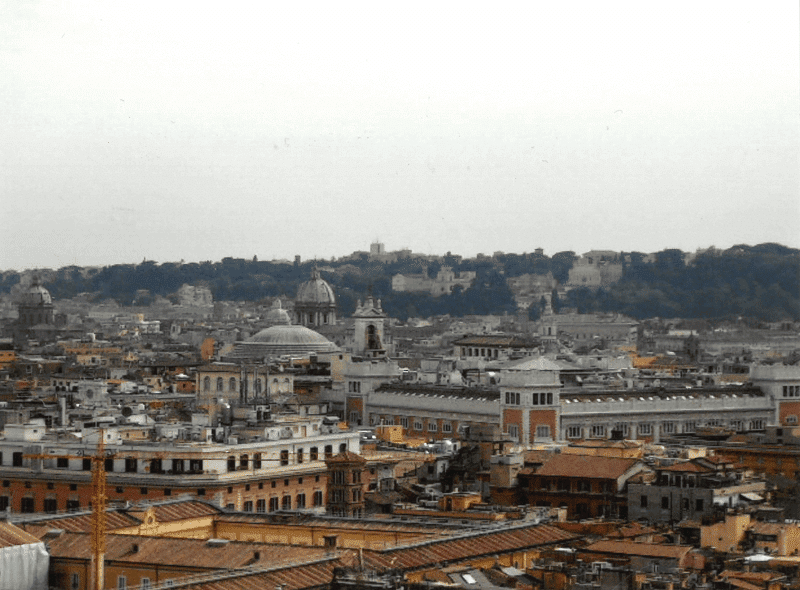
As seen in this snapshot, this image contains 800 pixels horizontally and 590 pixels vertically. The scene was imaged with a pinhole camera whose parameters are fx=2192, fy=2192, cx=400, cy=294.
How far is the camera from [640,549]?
27.6 metres

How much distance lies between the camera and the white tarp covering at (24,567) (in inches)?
983

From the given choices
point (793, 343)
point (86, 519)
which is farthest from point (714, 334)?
point (86, 519)

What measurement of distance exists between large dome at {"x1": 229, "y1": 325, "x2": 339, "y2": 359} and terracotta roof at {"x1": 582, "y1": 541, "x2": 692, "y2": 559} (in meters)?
40.3

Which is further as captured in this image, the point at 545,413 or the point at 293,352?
the point at 293,352

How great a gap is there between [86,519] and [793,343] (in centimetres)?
10007

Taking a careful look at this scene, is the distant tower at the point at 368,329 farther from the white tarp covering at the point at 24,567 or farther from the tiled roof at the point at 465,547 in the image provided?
the white tarp covering at the point at 24,567

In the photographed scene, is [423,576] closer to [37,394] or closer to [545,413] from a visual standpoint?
[545,413]

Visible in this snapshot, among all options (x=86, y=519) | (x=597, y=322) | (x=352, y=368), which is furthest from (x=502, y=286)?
(x=86, y=519)

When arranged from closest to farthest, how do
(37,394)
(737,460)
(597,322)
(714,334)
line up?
(737,460) → (37,394) → (714,334) → (597,322)

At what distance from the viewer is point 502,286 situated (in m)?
184

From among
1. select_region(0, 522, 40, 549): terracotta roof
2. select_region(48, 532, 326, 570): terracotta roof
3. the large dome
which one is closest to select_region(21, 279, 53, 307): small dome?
the large dome

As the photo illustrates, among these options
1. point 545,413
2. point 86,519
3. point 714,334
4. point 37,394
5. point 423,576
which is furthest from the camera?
point 714,334

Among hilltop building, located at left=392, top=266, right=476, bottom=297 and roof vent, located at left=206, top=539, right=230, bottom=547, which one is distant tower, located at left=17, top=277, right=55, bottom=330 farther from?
roof vent, located at left=206, top=539, right=230, bottom=547

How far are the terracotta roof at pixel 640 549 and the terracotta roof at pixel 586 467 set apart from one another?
786 cm
